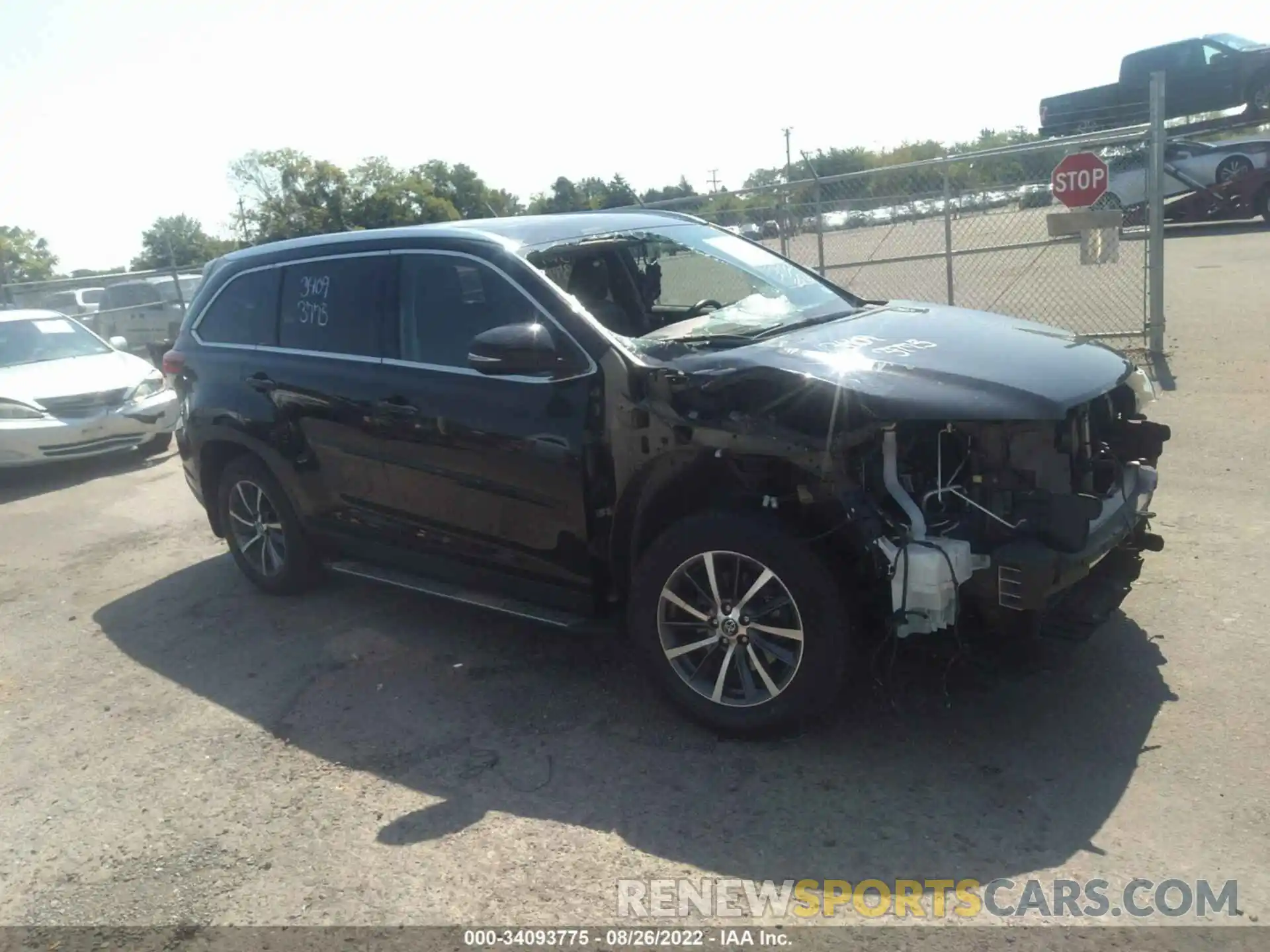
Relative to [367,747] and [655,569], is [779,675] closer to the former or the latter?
[655,569]

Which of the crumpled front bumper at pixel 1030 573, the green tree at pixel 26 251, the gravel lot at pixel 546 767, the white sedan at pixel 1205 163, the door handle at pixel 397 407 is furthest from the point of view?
the green tree at pixel 26 251

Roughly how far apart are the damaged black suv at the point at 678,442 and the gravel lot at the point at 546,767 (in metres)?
0.38

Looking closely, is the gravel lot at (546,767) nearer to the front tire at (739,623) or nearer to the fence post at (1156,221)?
the front tire at (739,623)

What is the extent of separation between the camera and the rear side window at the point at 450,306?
15.2 feet

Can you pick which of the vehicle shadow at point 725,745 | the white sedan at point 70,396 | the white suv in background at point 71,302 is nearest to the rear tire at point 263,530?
the vehicle shadow at point 725,745

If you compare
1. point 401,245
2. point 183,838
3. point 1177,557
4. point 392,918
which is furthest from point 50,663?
point 1177,557

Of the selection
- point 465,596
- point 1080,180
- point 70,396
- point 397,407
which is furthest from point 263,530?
point 1080,180

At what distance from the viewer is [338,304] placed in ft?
17.6

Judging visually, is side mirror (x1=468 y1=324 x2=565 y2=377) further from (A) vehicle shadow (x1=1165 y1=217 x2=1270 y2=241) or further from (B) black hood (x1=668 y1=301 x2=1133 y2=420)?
(A) vehicle shadow (x1=1165 y1=217 x2=1270 y2=241)

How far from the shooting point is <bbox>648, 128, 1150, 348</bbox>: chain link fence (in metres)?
10.1

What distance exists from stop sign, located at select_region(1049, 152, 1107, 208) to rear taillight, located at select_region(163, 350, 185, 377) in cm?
751

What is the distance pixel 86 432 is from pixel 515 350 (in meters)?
7.62

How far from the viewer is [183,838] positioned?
3.78 meters

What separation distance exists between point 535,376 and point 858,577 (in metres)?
1.56
